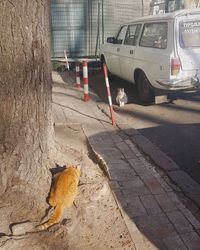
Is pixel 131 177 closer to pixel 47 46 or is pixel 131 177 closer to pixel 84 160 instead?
pixel 84 160

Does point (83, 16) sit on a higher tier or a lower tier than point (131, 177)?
higher

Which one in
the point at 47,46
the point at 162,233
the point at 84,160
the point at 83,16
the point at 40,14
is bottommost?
the point at 162,233

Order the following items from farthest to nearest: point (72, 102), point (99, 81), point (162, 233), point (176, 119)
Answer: point (99, 81), point (72, 102), point (176, 119), point (162, 233)

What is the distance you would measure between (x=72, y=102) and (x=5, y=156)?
5339 millimetres

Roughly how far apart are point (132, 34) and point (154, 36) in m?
1.32

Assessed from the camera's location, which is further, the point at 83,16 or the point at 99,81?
the point at 83,16

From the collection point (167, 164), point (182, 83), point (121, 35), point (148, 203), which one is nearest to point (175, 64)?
point (182, 83)

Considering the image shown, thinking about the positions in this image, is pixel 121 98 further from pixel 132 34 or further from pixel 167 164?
pixel 167 164

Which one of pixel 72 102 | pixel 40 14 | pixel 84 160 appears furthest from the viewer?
pixel 72 102

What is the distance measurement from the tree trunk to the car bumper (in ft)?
13.7

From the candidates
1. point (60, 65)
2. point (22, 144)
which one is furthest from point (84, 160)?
point (60, 65)

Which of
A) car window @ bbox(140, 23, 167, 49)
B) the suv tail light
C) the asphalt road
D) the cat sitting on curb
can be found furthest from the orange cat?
the cat sitting on curb

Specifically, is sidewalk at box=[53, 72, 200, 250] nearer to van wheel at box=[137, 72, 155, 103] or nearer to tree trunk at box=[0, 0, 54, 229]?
tree trunk at box=[0, 0, 54, 229]

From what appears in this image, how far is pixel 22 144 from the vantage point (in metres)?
3.21
